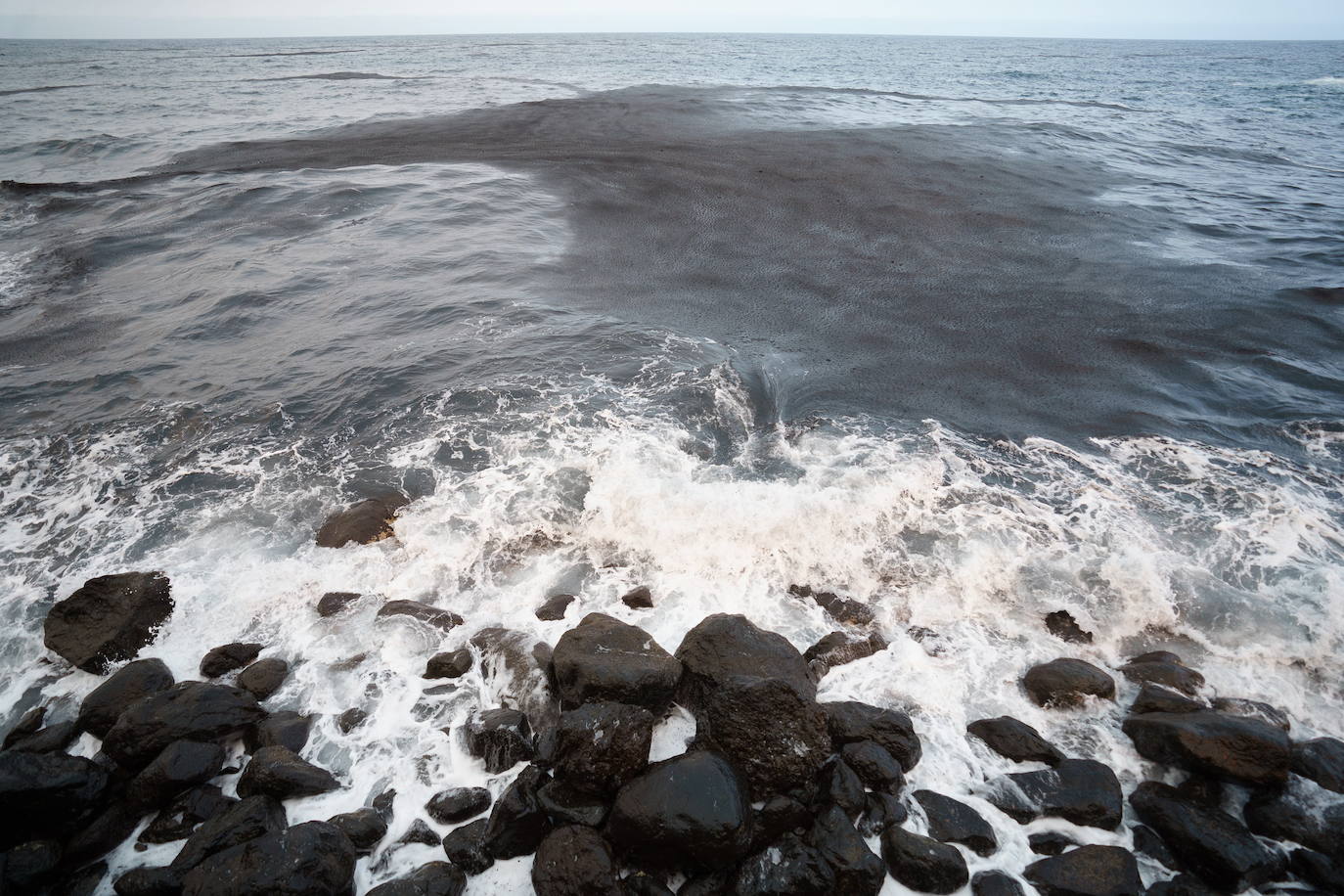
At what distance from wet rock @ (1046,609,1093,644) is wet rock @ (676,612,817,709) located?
8.37 ft

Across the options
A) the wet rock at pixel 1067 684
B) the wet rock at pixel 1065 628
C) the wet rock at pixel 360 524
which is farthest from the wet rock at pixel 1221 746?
the wet rock at pixel 360 524

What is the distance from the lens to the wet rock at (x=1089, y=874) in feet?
13.1

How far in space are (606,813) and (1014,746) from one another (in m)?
3.10

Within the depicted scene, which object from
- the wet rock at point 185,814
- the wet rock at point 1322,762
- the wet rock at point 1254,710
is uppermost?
the wet rock at point 1322,762

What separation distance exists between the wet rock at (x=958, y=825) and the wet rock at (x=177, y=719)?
517 cm

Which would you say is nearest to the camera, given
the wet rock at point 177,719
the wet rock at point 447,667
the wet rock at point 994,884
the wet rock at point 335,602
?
the wet rock at point 994,884

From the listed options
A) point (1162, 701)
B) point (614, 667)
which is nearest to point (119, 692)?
point (614, 667)

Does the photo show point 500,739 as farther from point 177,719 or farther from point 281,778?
point 177,719

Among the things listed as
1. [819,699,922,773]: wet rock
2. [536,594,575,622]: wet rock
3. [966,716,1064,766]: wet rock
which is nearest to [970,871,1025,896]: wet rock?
[819,699,922,773]: wet rock

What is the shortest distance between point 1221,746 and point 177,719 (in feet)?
25.0

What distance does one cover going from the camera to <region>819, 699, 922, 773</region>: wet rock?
15.9ft

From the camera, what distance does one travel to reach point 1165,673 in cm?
542

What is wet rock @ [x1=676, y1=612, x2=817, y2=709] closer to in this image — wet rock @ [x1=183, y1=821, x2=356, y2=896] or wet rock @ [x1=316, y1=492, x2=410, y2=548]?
wet rock @ [x1=183, y1=821, x2=356, y2=896]

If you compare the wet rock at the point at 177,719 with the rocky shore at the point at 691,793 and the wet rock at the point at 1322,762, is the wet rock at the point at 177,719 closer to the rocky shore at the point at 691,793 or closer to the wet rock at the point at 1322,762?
the rocky shore at the point at 691,793
